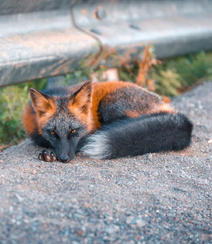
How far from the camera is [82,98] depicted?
12.7 ft

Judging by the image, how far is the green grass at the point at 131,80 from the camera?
484 centimetres

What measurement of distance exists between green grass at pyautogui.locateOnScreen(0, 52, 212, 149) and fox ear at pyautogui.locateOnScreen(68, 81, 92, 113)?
1.21 meters

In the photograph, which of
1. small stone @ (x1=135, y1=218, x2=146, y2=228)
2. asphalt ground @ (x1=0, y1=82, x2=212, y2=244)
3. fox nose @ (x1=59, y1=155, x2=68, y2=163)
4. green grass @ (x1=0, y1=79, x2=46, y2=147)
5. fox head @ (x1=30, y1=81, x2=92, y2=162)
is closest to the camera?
asphalt ground @ (x1=0, y1=82, x2=212, y2=244)

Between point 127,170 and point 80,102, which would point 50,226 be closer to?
point 127,170

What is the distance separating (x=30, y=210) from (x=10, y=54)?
2.47m

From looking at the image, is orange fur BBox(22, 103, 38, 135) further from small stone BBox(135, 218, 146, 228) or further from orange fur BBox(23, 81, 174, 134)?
small stone BBox(135, 218, 146, 228)

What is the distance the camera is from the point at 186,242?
2197mm

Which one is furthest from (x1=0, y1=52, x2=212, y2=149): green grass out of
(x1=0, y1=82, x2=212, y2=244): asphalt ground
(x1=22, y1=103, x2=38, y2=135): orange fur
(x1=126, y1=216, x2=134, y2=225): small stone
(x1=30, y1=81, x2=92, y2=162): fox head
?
(x1=126, y1=216, x2=134, y2=225): small stone

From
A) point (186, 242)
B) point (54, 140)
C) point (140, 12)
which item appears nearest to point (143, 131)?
point (54, 140)

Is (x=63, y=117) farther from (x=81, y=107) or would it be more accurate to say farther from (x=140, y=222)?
(x=140, y=222)

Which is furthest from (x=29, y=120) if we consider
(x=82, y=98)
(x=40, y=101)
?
(x=82, y=98)

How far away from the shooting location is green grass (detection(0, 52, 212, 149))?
4.84m

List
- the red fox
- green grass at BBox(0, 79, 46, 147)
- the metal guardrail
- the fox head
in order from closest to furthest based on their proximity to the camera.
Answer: the red fox
the fox head
the metal guardrail
green grass at BBox(0, 79, 46, 147)

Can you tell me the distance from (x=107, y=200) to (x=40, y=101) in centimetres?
169
